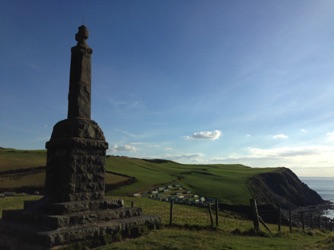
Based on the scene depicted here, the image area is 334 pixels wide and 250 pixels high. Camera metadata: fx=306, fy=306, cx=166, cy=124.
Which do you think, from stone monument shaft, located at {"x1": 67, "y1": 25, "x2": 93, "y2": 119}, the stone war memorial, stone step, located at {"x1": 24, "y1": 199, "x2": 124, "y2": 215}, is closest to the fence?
stone step, located at {"x1": 24, "y1": 199, "x2": 124, "y2": 215}

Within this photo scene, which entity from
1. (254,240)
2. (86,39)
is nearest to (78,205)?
(86,39)

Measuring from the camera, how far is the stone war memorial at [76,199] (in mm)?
9234

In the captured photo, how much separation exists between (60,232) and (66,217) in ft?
2.22

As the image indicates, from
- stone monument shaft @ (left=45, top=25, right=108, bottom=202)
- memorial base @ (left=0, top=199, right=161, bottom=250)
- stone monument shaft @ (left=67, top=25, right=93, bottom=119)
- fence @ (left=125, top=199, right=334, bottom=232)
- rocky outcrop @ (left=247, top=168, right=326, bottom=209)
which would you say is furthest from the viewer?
rocky outcrop @ (left=247, top=168, right=326, bottom=209)

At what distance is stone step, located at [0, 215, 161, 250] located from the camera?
8594mm

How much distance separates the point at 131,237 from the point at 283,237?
28.4 feet

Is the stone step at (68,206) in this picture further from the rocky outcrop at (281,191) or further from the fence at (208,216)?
the rocky outcrop at (281,191)

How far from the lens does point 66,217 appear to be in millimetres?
9375

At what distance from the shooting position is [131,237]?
10.7m

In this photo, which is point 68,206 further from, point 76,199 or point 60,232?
point 60,232

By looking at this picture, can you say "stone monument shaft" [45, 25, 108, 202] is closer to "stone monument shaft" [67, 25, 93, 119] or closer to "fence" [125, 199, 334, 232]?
"stone monument shaft" [67, 25, 93, 119]

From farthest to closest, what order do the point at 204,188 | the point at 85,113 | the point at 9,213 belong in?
the point at 204,188 < the point at 85,113 < the point at 9,213

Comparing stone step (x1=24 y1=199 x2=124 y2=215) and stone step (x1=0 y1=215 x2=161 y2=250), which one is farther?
stone step (x1=24 y1=199 x2=124 y2=215)

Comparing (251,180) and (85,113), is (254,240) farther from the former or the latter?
(251,180)
